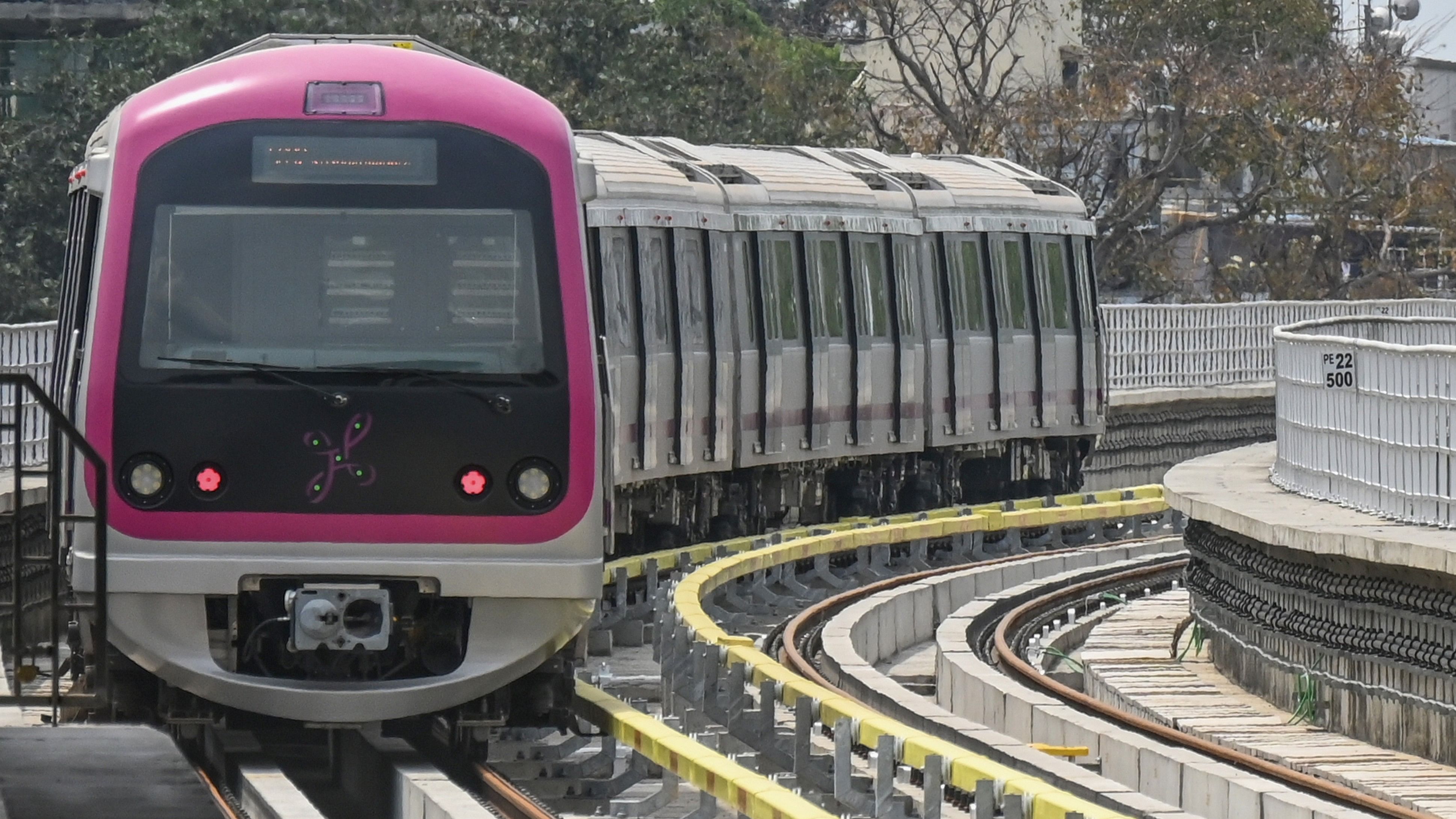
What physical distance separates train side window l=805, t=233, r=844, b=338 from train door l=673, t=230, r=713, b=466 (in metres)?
2.33

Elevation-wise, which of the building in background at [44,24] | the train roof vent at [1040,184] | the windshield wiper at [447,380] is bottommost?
the windshield wiper at [447,380]

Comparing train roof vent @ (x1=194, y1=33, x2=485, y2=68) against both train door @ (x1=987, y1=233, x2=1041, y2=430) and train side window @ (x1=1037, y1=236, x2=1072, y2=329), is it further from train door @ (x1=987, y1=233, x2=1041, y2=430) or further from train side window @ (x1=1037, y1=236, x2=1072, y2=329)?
train side window @ (x1=1037, y1=236, x2=1072, y2=329)

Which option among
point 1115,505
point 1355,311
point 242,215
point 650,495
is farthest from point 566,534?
point 1355,311

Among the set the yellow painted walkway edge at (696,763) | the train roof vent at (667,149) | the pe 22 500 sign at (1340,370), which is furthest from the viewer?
the train roof vent at (667,149)

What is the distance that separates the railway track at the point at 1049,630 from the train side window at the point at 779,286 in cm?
236

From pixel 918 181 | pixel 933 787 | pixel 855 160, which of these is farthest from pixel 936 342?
pixel 933 787

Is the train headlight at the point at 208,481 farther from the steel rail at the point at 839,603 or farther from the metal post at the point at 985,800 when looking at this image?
the steel rail at the point at 839,603

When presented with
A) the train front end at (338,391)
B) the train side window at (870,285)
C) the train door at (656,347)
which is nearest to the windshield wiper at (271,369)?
the train front end at (338,391)

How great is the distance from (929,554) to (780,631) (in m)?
6.40

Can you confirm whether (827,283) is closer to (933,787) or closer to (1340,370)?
(1340,370)

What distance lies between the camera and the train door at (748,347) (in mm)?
21969

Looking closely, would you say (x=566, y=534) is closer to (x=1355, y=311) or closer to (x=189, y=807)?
(x=189, y=807)

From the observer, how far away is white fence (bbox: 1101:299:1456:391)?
35.0 meters

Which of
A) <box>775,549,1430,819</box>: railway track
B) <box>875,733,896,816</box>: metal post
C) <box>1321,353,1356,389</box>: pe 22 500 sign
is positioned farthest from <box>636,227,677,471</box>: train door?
<box>875,733,896,816</box>: metal post
